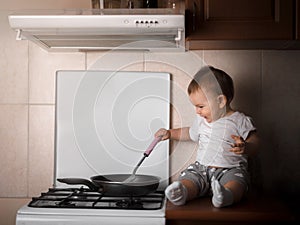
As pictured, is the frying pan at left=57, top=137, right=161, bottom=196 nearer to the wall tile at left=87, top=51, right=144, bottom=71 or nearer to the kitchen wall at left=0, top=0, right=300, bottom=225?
the kitchen wall at left=0, top=0, right=300, bottom=225

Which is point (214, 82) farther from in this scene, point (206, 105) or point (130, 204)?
point (130, 204)

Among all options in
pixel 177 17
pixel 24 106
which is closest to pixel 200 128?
pixel 177 17

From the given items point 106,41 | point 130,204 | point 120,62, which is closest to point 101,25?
point 106,41

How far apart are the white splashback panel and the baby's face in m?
0.19

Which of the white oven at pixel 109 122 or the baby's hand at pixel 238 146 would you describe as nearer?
the baby's hand at pixel 238 146

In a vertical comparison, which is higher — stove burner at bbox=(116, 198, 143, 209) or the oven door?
stove burner at bbox=(116, 198, 143, 209)

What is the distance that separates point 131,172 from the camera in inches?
81.5

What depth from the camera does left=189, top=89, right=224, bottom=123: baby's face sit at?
1.90 m

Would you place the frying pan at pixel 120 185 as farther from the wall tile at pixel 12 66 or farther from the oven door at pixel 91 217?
the wall tile at pixel 12 66

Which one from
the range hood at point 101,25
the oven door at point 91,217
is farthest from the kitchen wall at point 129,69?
the oven door at point 91,217

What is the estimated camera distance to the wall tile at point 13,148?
2121 millimetres

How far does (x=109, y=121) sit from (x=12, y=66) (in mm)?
434

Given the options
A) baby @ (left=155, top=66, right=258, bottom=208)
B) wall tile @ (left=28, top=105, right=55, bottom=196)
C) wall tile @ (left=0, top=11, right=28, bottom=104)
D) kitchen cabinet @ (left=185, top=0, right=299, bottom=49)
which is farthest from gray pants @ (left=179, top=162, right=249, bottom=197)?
wall tile @ (left=0, top=11, right=28, bottom=104)

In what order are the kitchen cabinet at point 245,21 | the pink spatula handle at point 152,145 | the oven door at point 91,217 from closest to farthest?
1. the oven door at point 91,217
2. the kitchen cabinet at point 245,21
3. the pink spatula handle at point 152,145
